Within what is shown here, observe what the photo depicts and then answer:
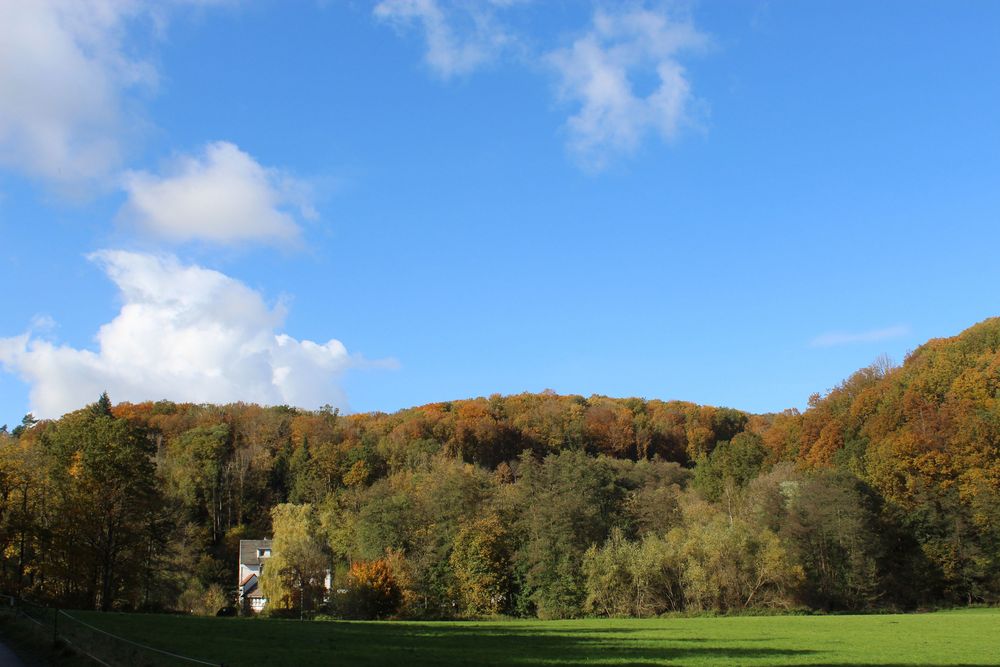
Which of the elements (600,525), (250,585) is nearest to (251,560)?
(250,585)

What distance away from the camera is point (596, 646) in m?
35.1

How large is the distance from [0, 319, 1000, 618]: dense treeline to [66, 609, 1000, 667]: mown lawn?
73.0 ft

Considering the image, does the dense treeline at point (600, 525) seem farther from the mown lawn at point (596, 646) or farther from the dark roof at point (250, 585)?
the mown lawn at point (596, 646)

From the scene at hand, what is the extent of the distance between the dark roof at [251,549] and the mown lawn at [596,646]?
68.3m

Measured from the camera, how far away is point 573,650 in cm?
3284

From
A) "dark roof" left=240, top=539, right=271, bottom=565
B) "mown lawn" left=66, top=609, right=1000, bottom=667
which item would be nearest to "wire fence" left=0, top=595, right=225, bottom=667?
"mown lawn" left=66, top=609, right=1000, bottom=667

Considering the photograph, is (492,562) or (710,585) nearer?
(710,585)

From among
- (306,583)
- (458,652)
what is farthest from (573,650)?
(306,583)

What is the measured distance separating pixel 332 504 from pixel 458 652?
75.8 m

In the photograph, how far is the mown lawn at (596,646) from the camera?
2780 cm

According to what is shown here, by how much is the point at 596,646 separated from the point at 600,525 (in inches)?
1834

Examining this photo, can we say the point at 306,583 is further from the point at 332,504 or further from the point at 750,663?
the point at 750,663

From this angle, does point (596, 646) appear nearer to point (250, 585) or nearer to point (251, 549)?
point (250, 585)

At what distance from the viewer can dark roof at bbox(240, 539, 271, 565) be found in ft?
350
